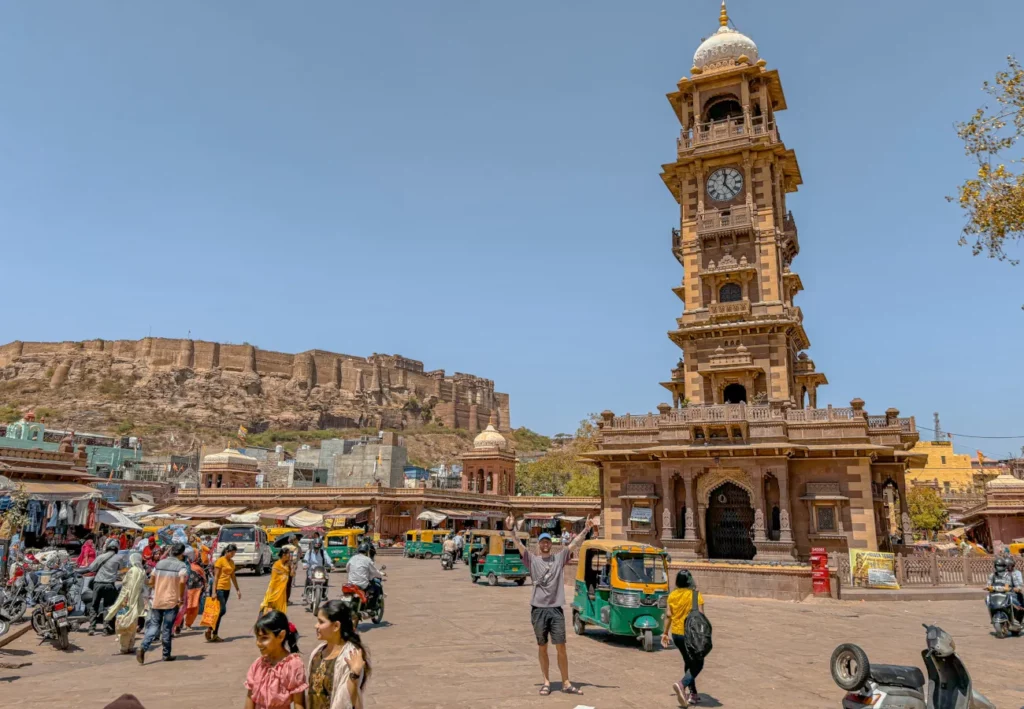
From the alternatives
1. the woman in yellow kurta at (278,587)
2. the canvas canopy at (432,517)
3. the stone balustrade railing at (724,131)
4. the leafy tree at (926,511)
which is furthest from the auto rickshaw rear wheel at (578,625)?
the leafy tree at (926,511)

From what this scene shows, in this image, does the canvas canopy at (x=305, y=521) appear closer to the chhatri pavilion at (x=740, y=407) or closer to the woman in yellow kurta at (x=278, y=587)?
the chhatri pavilion at (x=740, y=407)

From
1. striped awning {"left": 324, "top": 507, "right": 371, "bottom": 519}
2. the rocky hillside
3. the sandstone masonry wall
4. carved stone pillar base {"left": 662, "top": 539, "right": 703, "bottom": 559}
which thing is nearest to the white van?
carved stone pillar base {"left": 662, "top": 539, "right": 703, "bottom": 559}

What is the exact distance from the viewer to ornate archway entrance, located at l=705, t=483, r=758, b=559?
28.0m

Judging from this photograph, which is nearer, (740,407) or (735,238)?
(740,407)

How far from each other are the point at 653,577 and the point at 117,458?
63728 mm

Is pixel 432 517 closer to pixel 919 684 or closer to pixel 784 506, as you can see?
pixel 784 506

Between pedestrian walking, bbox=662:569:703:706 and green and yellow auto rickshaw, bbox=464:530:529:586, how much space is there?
14.8 metres

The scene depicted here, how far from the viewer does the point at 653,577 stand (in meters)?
12.0

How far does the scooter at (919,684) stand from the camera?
591 cm

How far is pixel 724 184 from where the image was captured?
1272 inches

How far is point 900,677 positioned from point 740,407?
21.8 metres

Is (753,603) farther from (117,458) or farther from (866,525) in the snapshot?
(117,458)

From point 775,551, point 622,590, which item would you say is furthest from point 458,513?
point 622,590

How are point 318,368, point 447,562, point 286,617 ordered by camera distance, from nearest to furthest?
point 286,617 → point 447,562 → point 318,368
